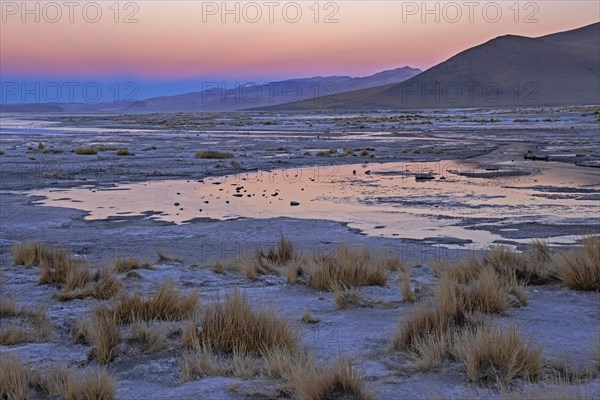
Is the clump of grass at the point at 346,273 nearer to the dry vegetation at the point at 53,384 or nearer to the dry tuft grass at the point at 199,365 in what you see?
the dry tuft grass at the point at 199,365

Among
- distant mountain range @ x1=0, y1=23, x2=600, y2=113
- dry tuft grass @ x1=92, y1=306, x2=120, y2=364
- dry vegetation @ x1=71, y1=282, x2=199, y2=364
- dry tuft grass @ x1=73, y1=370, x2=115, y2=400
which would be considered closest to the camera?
dry tuft grass @ x1=73, y1=370, x2=115, y2=400

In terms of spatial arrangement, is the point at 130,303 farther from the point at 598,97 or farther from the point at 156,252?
the point at 598,97

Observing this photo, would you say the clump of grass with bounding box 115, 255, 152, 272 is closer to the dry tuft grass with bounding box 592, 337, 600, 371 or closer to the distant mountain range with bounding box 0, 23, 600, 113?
the dry tuft grass with bounding box 592, 337, 600, 371

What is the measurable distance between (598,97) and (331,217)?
134 metres

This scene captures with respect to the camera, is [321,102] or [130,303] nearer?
[130,303]

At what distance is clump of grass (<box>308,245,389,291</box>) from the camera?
8.45 metres

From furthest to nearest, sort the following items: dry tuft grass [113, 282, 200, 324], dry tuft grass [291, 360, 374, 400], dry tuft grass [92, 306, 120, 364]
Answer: dry tuft grass [113, 282, 200, 324], dry tuft grass [92, 306, 120, 364], dry tuft grass [291, 360, 374, 400]

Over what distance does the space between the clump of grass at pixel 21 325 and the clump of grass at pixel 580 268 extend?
5.86 m

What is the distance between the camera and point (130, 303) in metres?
6.82

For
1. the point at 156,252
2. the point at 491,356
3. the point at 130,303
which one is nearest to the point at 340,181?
the point at 156,252

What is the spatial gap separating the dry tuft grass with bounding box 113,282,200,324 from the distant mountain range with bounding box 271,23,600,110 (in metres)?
130

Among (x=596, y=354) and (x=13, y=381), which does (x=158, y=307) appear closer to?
(x=13, y=381)

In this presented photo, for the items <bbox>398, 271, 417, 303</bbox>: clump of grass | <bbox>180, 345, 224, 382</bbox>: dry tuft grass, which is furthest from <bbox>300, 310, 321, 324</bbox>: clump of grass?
<bbox>180, 345, 224, 382</bbox>: dry tuft grass

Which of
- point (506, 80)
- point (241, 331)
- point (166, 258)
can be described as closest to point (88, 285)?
point (166, 258)
